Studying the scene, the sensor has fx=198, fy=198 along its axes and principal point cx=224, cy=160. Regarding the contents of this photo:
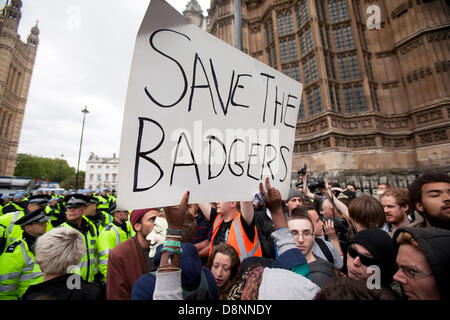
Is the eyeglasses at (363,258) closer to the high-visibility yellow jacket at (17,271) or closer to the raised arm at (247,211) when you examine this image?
the raised arm at (247,211)

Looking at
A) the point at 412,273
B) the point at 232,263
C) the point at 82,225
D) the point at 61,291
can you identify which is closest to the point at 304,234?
the point at 232,263

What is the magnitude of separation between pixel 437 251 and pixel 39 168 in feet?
216

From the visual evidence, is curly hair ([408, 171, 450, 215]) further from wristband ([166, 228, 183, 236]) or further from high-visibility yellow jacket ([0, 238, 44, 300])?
high-visibility yellow jacket ([0, 238, 44, 300])

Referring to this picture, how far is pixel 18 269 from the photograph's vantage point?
2051mm

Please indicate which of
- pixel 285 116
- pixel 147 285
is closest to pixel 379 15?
pixel 285 116

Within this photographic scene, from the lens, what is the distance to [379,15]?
13.5m

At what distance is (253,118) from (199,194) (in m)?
0.78

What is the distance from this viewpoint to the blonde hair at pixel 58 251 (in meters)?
1.32

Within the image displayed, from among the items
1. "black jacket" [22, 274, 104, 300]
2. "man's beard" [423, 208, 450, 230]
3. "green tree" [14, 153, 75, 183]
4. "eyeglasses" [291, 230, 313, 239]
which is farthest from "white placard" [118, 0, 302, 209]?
"green tree" [14, 153, 75, 183]

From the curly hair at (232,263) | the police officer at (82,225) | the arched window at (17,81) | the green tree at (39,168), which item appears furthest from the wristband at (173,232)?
the green tree at (39,168)

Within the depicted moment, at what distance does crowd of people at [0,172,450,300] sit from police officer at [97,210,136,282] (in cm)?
1

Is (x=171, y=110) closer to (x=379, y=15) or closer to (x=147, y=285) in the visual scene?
(x=147, y=285)

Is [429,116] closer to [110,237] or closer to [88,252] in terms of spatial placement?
[110,237]

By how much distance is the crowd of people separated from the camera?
2.90 ft
